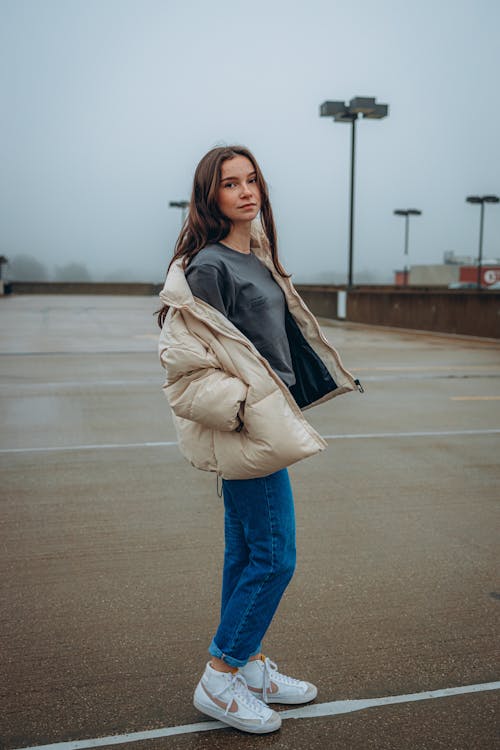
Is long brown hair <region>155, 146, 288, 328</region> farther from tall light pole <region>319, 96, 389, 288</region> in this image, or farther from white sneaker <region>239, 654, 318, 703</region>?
tall light pole <region>319, 96, 389, 288</region>

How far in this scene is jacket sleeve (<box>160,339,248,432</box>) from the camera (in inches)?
93.3

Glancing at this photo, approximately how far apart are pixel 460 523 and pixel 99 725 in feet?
9.36

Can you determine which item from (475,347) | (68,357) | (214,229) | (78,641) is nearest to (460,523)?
(78,641)

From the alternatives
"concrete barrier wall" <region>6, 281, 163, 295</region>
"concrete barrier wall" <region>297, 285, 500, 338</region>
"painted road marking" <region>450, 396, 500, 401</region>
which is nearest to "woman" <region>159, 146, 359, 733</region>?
"painted road marking" <region>450, 396, 500, 401</region>

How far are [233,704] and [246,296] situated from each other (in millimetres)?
1373

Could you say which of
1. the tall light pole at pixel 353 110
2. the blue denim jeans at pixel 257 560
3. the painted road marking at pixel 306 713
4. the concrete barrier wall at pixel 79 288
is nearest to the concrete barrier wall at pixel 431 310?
the tall light pole at pixel 353 110

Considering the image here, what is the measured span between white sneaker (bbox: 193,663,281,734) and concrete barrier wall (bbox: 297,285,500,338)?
A: 1599 centimetres

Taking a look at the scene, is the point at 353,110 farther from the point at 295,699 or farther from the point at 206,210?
the point at 295,699

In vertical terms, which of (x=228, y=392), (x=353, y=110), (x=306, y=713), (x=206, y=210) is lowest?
(x=306, y=713)

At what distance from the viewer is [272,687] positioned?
9.13 ft

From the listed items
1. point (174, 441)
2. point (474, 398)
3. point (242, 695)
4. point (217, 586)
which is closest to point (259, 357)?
point (242, 695)

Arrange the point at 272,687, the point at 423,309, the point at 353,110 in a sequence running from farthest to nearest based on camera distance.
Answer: the point at 353,110, the point at 423,309, the point at 272,687

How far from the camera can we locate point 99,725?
265 centimetres

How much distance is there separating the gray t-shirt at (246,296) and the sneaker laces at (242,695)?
1.03 m
